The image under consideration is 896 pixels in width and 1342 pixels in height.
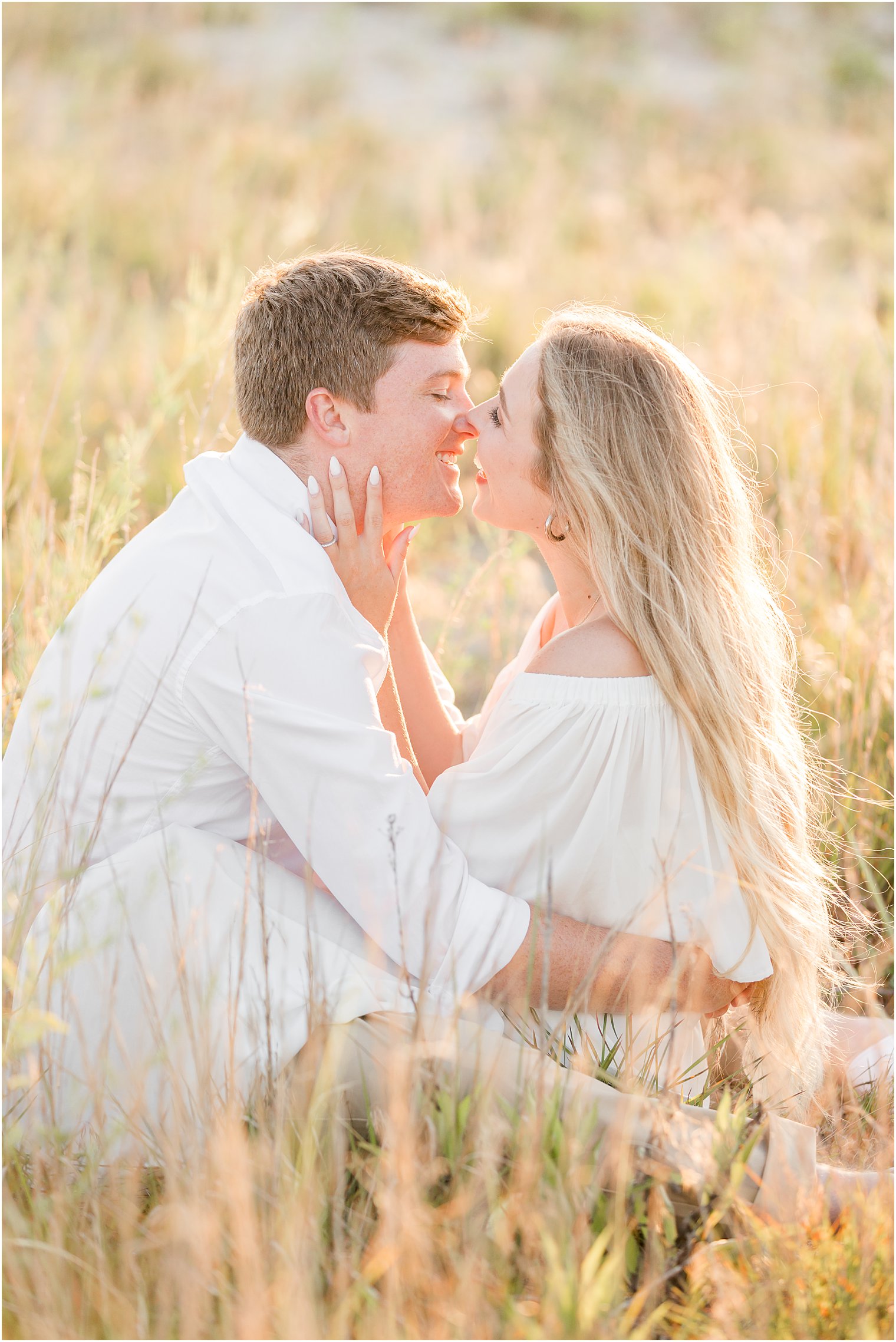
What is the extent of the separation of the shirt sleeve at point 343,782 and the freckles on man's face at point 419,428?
506mm

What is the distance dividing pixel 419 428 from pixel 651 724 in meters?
0.87

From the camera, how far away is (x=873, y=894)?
120 inches

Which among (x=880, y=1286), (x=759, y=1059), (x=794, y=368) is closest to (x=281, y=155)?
(x=794, y=368)

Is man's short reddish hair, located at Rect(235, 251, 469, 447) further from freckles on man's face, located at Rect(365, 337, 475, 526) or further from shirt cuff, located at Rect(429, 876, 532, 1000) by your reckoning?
shirt cuff, located at Rect(429, 876, 532, 1000)

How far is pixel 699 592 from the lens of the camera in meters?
2.42

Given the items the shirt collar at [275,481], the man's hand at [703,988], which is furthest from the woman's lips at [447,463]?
the man's hand at [703,988]

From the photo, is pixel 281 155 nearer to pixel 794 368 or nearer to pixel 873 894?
pixel 794 368

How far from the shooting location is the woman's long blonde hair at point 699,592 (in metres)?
2.37

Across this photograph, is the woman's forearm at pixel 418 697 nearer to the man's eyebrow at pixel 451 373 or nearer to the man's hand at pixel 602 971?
the man's eyebrow at pixel 451 373

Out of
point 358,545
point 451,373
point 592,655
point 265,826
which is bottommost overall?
point 265,826

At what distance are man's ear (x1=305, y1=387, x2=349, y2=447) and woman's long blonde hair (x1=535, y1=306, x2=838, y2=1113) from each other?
0.45 m

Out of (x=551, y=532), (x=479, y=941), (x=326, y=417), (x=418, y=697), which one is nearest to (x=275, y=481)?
(x=326, y=417)

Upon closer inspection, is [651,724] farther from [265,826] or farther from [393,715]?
[265,826]

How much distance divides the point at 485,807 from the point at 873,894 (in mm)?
1283
